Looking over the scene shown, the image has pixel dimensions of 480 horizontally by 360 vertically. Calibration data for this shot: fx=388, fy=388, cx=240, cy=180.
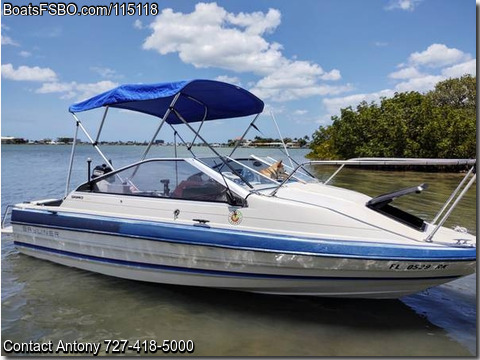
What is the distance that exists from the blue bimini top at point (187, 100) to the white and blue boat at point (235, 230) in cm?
3

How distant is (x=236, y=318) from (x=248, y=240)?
3.10 feet

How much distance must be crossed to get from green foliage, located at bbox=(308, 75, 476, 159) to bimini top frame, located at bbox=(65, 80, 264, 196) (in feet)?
98.7

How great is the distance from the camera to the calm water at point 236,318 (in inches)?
158

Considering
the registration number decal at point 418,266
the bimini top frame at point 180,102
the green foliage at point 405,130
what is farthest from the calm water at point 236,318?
the green foliage at point 405,130

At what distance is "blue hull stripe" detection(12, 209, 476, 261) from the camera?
3910 mm

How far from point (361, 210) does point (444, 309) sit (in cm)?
172

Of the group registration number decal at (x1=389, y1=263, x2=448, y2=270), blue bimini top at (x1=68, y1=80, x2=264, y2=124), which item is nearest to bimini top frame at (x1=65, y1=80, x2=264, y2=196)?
blue bimini top at (x1=68, y1=80, x2=264, y2=124)

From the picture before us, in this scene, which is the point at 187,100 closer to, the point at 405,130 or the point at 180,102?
the point at 180,102

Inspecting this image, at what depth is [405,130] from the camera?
33625mm

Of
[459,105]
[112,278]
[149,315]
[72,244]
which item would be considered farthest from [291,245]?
[459,105]

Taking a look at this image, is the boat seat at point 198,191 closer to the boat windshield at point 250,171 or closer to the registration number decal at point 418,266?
the boat windshield at point 250,171

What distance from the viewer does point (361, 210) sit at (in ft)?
15.0

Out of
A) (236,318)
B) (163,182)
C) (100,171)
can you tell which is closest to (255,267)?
(236,318)

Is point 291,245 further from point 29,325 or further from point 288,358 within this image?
point 29,325
